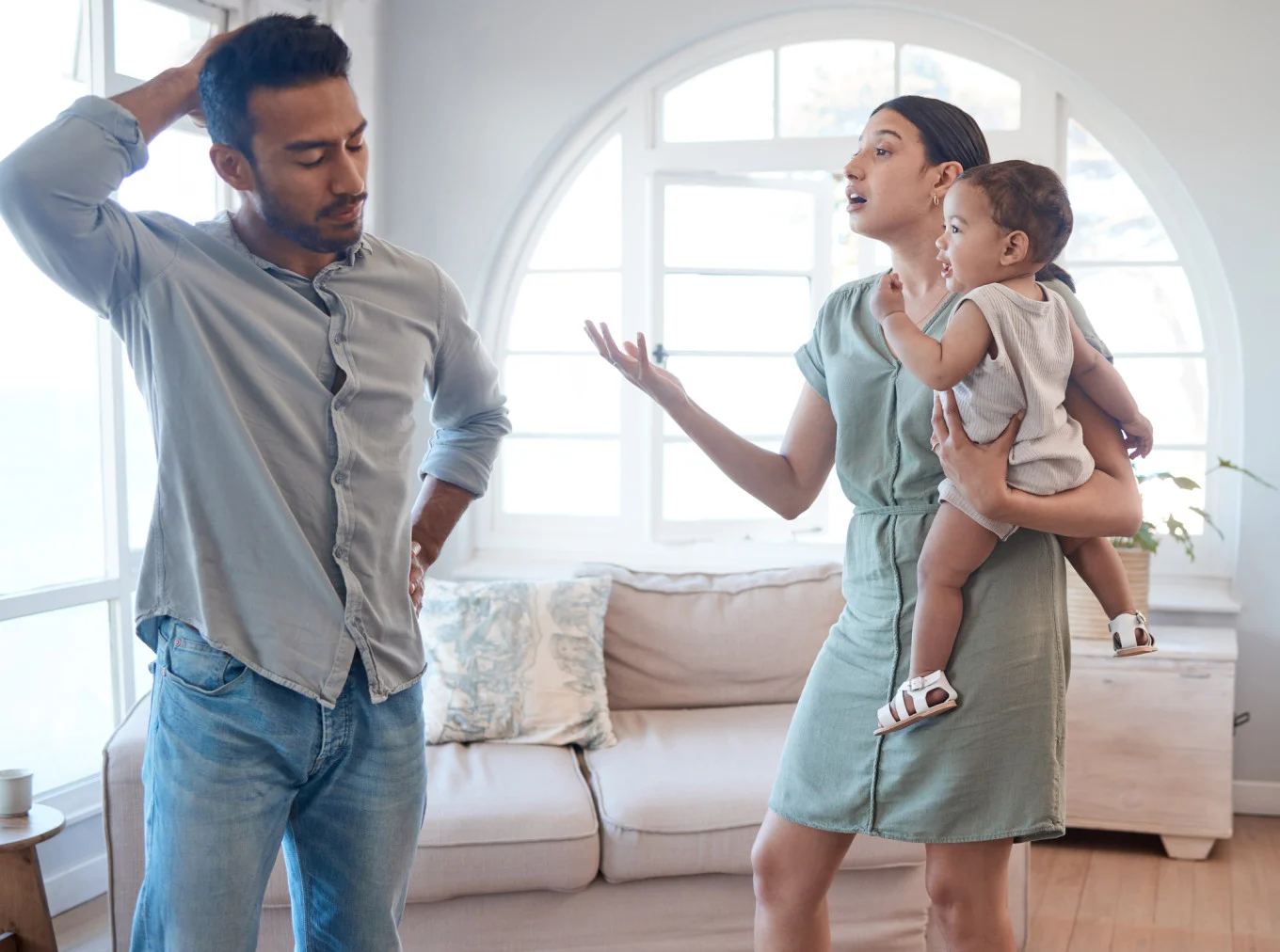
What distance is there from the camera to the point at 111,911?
2.45m

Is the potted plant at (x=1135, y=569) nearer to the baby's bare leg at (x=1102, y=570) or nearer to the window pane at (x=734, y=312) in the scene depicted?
the window pane at (x=734, y=312)

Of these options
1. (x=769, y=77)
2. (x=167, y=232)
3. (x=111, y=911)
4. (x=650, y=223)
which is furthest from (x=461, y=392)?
(x=769, y=77)

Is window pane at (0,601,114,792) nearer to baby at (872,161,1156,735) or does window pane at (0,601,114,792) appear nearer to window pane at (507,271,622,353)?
window pane at (507,271,622,353)

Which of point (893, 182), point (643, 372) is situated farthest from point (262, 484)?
point (893, 182)

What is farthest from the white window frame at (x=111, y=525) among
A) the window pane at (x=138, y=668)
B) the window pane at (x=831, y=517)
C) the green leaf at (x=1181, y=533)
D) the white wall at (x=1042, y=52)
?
the green leaf at (x=1181, y=533)

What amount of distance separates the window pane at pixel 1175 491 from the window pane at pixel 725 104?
1.73 metres

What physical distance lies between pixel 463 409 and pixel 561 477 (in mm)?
2675

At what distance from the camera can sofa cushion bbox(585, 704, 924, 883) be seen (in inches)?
101

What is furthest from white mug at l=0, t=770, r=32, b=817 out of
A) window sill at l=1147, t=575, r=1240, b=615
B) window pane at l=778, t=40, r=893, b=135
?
window sill at l=1147, t=575, r=1240, b=615

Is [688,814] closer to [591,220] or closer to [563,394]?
[563,394]

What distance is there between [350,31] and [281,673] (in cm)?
324

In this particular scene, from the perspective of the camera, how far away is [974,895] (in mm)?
1562

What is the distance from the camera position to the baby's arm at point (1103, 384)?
5.17 feet

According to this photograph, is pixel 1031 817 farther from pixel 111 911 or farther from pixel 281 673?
pixel 111 911
